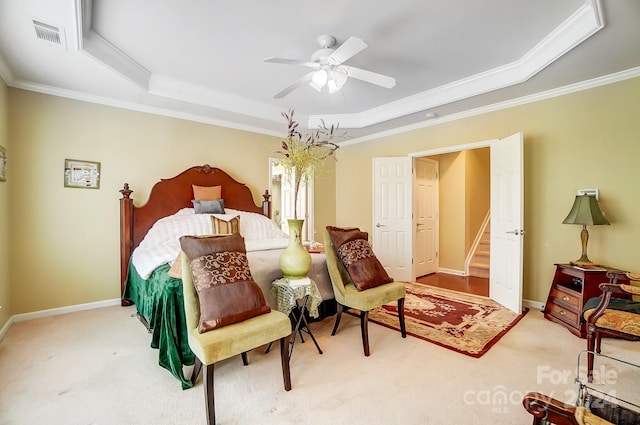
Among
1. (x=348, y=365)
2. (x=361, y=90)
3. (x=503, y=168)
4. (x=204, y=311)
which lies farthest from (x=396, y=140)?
(x=204, y=311)

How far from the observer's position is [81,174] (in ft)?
11.3

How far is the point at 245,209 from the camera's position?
468cm

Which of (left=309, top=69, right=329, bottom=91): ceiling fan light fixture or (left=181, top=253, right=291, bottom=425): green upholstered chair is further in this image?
(left=309, top=69, right=329, bottom=91): ceiling fan light fixture

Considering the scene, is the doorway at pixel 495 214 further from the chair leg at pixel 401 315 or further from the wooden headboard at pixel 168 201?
the wooden headboard at pixel 168 201

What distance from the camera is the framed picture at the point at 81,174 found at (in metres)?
3.37

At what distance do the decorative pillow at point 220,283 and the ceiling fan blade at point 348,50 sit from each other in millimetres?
1701

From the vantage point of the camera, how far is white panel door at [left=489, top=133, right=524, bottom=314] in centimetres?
333

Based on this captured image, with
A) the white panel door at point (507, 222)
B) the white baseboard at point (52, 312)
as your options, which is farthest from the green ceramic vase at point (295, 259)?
the white baseboard at point (52, 312)

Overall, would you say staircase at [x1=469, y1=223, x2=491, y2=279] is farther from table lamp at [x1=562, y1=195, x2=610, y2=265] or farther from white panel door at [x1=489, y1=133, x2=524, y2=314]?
table lamp at [x1=562, y1=195, x2=610, y2=265]

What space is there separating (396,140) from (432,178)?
3.74 ft

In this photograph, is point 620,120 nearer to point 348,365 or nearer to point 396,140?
point 396,140

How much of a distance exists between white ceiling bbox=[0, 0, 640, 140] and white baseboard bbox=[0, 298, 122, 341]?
8.25ft

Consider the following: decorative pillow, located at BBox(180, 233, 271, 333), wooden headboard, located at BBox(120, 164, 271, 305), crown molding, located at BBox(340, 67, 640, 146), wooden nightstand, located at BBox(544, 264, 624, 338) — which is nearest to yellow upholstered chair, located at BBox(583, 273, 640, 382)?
wooden nightstand, located at BBox(544, 264, 624, 338)

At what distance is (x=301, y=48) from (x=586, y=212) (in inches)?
132
